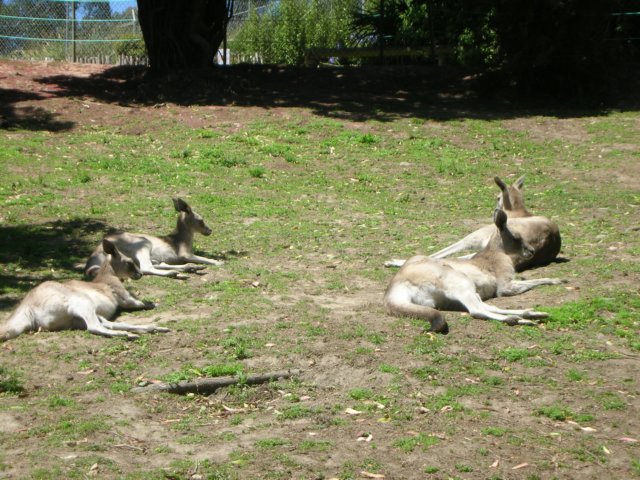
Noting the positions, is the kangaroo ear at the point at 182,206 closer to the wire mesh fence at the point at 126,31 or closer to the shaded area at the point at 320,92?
the shaded area at the point at 320,92

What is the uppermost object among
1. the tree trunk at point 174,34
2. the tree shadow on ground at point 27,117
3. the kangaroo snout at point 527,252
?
the tree trunk at point 174,34

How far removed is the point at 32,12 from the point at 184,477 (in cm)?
2502

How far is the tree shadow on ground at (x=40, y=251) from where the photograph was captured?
9617mm

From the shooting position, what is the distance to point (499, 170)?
15.5m

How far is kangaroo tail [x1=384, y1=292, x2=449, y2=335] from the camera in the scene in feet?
24.3

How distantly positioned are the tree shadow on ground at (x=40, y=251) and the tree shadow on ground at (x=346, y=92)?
25.4 feet

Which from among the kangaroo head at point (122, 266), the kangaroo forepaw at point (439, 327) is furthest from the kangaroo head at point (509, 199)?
the kangaroo head at point (122, 266)

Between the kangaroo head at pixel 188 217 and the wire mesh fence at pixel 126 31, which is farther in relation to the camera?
the wire mesh fence at pixel 126 31

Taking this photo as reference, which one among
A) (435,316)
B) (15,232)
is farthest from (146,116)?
(435,316)

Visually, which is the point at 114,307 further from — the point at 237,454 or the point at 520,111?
the point at 520,111

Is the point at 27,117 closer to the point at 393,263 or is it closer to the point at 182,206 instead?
the point at 182,206

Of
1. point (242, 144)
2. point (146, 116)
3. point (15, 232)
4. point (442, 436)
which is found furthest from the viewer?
point (146, 116)

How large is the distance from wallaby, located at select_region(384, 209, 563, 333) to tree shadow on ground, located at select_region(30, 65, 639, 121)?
9710 millimetres

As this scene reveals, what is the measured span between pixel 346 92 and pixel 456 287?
12679 millimetres
